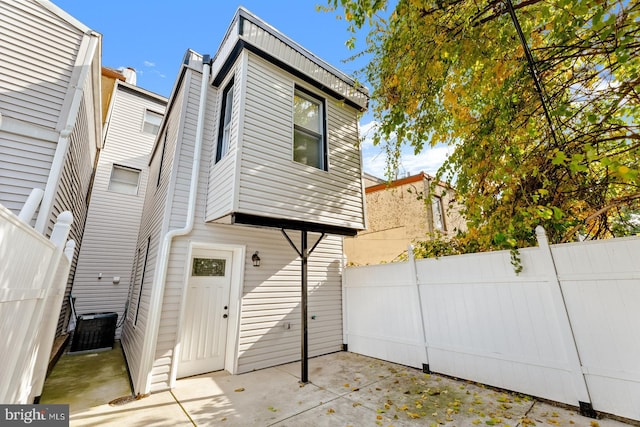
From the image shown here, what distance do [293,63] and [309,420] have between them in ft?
19.1

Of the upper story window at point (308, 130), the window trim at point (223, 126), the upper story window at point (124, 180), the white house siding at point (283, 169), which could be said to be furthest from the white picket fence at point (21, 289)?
the upper story window at point (124, 180)

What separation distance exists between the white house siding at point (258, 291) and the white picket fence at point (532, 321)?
137 cm

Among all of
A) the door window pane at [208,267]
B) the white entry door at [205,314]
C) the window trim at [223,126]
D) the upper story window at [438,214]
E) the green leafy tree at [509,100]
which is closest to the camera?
the green leafy tree at [509,100]

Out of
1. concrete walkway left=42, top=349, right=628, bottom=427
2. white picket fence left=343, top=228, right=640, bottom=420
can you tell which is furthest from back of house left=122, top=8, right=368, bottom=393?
white picket fence left=343, top=228, right=640, bottom=420

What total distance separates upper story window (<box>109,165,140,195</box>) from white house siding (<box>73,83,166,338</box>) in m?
0.14

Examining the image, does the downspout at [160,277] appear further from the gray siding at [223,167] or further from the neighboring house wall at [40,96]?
the neighboring house wall at [40,96]

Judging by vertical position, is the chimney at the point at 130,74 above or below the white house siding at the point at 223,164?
above

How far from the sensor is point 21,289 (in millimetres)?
1896

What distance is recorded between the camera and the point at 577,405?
10.4 ft

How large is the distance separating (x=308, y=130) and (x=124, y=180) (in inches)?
301

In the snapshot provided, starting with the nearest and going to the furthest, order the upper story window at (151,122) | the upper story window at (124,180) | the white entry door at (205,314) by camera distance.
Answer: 1. the white entry door at (205,314)
2. the upper story window at (124,180)
3. the upper story window at (151,122)

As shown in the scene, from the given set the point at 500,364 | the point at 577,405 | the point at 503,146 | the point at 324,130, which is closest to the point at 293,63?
the point at 324,130

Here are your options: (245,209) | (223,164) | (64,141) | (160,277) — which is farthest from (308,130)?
(64,141)

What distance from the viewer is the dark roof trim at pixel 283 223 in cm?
427
